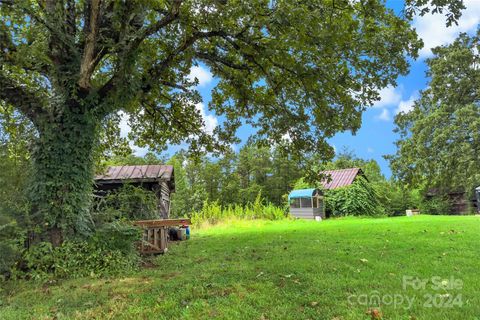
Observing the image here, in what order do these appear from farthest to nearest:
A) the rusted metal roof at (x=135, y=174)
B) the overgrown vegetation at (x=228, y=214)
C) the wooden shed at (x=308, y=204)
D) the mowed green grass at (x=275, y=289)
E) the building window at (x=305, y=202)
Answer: the building window at (x=305, y=202)
the wooden shed at (x=308, y=204)
the overgrown vegetation at (x=228, y=214)
the rusted metal roof at (x=135, y=174)
the mowed green grass at (x=275, y=289)

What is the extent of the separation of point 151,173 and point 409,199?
2343cm

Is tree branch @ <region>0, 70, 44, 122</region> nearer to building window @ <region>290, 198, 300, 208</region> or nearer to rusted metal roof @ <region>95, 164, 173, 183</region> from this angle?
rusted metal roof @ <region>95, 164, 173, 183</region>

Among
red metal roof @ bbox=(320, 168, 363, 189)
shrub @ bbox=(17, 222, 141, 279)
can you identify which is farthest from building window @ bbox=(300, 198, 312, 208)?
shrub @ bbox=(17, 222, 141, 279)

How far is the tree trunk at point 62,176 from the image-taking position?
22.0 ft

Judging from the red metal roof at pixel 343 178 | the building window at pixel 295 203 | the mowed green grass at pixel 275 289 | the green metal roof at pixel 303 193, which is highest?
the red metal roof at pixel 343 178

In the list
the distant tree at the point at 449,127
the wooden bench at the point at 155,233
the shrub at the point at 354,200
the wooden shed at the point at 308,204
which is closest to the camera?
the wooden bench at the point at 155,233

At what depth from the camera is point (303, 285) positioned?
178 inches

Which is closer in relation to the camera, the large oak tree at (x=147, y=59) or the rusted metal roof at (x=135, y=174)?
the large oak tree at (x=147, y=59)

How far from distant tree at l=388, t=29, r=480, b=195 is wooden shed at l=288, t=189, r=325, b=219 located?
6.29m

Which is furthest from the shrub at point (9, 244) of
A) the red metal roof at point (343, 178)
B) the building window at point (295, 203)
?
the red metal roof at point (343, 178)

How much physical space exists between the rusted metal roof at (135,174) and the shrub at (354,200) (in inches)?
580

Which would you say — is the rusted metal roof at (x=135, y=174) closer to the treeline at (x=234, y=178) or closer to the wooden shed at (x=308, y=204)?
the wooden shed at (x=308, y=204)

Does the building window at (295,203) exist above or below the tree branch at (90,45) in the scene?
below

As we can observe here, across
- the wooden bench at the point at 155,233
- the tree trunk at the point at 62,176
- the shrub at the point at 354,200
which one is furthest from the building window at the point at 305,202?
the tree trunk at the point at 62,176
